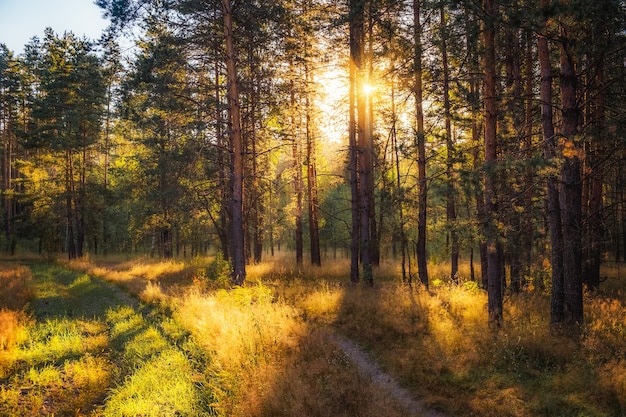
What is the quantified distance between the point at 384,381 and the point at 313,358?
1328 millimetres

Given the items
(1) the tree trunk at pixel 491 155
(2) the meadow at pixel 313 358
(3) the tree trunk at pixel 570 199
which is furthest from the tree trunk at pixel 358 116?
(3) the tree trunk at pixel 570 199

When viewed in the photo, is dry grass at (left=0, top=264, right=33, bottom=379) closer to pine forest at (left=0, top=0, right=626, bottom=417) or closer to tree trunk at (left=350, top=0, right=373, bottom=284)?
pine forest at (left=0, top=0, right=626, bottom=417)

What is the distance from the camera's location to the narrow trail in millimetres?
5258

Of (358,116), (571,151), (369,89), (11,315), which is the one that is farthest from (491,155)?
(11,315)

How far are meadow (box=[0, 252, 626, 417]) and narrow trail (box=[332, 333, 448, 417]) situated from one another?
0.41 ft

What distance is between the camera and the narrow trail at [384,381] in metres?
5.26

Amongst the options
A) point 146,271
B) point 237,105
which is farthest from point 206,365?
point 146,271

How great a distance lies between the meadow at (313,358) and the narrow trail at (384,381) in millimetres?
125

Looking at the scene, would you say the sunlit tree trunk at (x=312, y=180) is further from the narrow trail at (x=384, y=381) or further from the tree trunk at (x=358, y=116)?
the narrow trail at (x=384, y=381)

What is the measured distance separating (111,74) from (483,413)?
12466 millimetres

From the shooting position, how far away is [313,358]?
6.18m

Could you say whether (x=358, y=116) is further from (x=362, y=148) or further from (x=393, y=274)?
(x=393, y=274)

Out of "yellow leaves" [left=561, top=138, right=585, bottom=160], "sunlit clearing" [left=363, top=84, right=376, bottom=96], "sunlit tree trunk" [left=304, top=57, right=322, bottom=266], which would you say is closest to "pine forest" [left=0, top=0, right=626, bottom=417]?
"yellow leaves" [left=561, top=138, right=585, bottom=160]

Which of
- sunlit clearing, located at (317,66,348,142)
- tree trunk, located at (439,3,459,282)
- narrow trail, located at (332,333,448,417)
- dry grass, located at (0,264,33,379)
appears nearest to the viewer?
narrow trail, located at (332,333,448,417)
